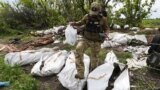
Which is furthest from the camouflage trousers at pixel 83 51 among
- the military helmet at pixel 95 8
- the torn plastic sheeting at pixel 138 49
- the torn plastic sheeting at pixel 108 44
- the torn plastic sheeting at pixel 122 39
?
the torn plastic sheeting at pixel 122 39

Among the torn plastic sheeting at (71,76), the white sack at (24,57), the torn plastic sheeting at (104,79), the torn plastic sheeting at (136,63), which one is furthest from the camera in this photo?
the white sack at (24,57)

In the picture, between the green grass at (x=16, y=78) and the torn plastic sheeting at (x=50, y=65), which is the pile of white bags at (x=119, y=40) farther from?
the green grass at (x=16, y=78)

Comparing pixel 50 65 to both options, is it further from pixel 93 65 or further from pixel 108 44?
pixel 108 44

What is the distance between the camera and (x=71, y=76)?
7.82 meters

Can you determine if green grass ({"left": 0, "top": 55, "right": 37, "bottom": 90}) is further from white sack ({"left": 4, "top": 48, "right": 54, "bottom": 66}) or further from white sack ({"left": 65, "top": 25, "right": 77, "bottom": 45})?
white sack ({"left": 65, "top": 25, "right": 77, "bottom": 45})

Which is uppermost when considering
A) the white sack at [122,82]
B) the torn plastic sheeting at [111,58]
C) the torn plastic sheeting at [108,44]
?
the white sack at [122,82]

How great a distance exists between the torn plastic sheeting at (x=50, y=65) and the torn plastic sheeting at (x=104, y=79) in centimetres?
110

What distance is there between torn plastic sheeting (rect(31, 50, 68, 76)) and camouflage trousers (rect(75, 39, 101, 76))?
0.79 m

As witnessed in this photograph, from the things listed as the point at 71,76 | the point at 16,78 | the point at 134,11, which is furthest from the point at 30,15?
the point at 71,76

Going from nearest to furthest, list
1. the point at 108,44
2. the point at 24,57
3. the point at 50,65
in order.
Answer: the point at 50,65 < the point at 24,57 < the point at 108,44

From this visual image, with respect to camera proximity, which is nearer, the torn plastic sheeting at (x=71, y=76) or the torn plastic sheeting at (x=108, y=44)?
the torn plastic sheeting at (x=71, y=76)

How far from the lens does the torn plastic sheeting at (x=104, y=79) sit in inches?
276

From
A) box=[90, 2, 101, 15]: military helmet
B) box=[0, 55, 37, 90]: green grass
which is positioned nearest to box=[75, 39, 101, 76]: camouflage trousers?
box=[90, 2, 101, 15]: military helmet

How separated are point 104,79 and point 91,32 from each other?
35.9 inches
